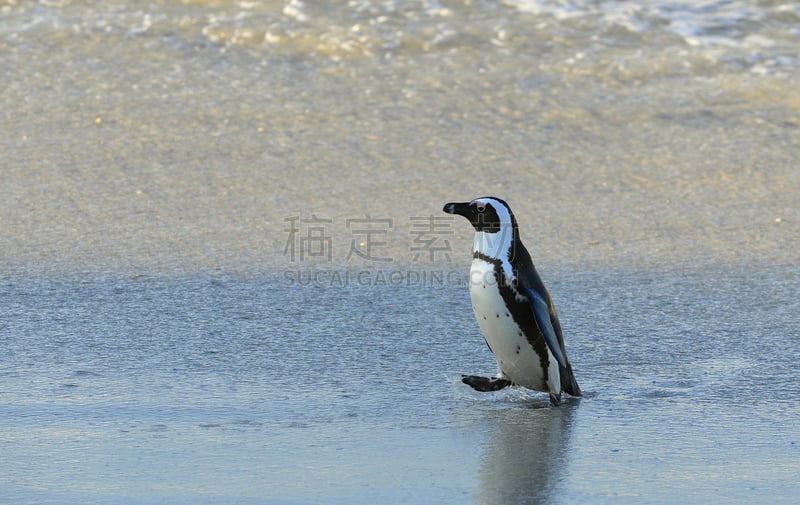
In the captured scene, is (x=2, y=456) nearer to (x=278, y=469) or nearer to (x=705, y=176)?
(x=278, y=469)

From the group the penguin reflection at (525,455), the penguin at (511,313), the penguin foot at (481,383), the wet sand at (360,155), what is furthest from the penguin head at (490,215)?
the wet sand at (360,155)

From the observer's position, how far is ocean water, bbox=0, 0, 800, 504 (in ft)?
11.2

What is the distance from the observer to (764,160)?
6879 millimetres

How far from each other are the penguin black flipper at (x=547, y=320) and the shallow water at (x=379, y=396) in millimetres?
91

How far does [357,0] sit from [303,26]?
694 millimetres

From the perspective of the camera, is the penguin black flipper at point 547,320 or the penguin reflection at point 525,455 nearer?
the penguin reflection at point 525,455

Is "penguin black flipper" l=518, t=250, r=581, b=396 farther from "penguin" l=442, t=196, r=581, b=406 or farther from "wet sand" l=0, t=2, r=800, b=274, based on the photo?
"wet sand" l=0, t=2, r=800, b=274

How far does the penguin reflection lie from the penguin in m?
0.13

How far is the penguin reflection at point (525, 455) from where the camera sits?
10.4ft

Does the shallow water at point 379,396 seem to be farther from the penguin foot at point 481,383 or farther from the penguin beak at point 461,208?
the penguin beak at point 461,208

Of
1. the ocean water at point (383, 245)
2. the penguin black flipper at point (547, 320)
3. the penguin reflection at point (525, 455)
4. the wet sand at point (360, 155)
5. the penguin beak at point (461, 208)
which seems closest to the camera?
the penguin reflection at point (525, 455)

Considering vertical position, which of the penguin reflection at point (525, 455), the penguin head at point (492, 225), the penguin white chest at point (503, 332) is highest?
the penguin head at point (492, 225)

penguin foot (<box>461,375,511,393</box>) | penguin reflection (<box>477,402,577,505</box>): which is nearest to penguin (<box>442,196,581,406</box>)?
penguin foot (<box>461,375,511,393</box>)

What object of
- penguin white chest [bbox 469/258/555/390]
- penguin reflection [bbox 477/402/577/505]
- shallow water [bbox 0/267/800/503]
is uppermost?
penguin white chest [bbox 469/258/555/390]
